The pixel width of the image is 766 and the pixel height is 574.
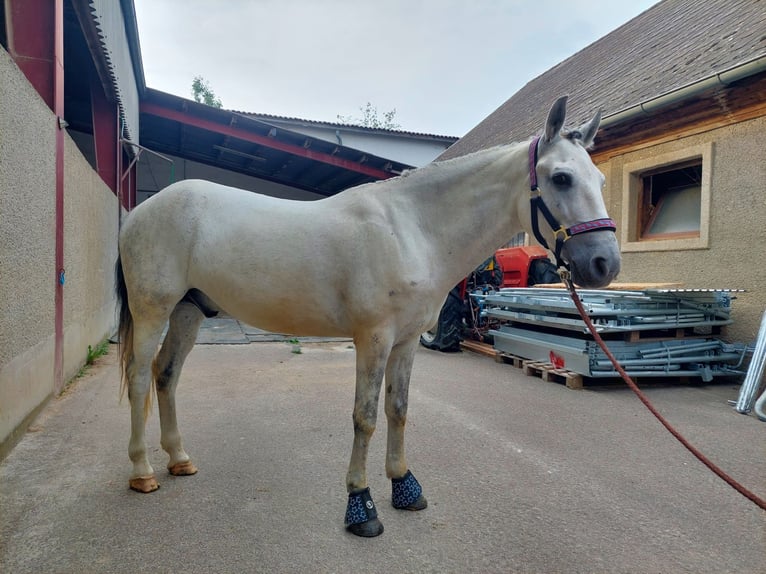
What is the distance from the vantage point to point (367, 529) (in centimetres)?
196

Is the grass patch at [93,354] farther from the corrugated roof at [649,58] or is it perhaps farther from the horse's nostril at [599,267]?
the corrugated roof at [649,58]

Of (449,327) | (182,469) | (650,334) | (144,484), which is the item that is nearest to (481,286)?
(449,327)

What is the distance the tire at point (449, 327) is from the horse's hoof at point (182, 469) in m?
4.58

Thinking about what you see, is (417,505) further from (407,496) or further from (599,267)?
(599,267)

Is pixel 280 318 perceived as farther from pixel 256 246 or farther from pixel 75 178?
pixel 75 178

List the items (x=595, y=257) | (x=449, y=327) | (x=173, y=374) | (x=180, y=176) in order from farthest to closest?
(x=180, y=176) < (x=449, y=327) < (x=173, y=374) < (x=595, y=257)

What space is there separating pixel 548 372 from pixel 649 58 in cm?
566

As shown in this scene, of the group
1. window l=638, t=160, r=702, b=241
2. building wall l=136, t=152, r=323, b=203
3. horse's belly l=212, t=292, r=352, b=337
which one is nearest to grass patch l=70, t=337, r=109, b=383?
horse's belly l=212, t=292, r=352, b=337

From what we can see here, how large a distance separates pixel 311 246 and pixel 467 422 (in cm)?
214

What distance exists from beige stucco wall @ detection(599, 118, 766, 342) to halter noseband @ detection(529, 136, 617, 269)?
4095mm

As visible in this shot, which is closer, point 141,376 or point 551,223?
point 551,223

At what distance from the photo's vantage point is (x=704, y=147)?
17.3 feet

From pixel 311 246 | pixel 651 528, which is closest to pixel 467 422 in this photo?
pixel 651 528

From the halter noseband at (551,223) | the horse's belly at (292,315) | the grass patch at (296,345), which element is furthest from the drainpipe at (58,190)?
the halter noseband at (551,223)
